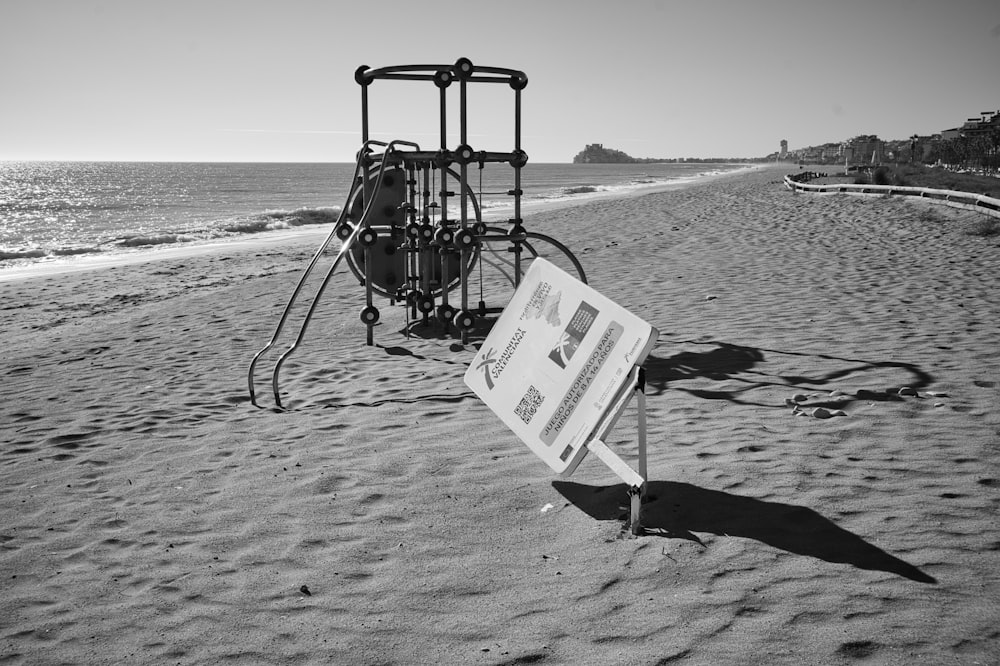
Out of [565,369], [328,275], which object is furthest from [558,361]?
[328,275]

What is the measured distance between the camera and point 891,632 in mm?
2734

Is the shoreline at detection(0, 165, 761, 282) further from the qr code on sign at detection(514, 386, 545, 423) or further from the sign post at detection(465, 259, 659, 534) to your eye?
the qr code on sign at detection(514, 386, 545, 423)

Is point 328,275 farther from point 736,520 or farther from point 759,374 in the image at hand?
point 736,520

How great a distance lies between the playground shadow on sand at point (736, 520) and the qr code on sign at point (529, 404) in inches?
18.3

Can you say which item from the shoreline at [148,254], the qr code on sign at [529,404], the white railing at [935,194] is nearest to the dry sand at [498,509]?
the qr code on sign at [529,404]

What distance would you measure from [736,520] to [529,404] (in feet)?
4.07

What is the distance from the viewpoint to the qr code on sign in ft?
13.8

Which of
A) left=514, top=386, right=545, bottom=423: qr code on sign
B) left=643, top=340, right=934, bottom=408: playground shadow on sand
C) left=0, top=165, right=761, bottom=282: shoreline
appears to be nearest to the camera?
left=514, top=386, right=545, bottom=423: qr code on sign

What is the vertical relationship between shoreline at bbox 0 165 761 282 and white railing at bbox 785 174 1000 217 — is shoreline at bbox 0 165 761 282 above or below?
below

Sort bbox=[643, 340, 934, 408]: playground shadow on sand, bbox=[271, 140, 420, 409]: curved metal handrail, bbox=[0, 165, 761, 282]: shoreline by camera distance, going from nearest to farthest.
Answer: bbox=[643, 340, 934, 408]: playground shadow on sand < bbox=[271, 140, 420, 409]: curved metal handrail < bbox=[0, 165, 761, 282]: shoreline

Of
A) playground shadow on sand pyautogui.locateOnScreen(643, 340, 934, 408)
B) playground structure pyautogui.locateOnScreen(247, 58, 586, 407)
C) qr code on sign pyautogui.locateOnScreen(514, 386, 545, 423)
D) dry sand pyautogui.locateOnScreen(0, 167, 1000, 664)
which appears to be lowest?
dry sand pyautogui.locateOnScreen(0, 167, 1000, 664)

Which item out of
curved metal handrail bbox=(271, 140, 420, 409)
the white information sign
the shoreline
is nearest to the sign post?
the white information sign

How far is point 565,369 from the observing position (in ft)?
13.4

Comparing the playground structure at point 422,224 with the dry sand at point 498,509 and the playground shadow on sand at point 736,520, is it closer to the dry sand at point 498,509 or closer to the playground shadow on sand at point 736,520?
the dry sand at point 498,509
